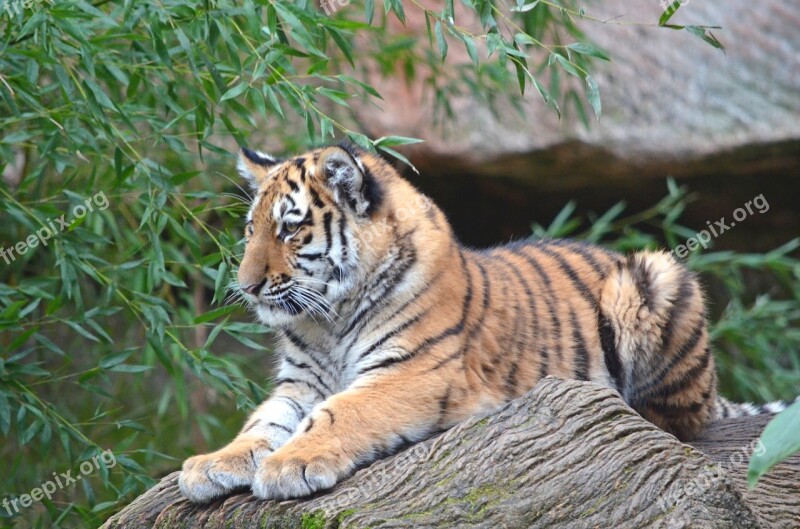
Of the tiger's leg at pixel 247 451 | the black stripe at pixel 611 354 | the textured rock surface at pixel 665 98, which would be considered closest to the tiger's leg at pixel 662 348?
the black stripe at pixel 611 354

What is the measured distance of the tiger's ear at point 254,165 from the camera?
2.90 metres

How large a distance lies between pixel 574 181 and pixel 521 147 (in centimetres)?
41

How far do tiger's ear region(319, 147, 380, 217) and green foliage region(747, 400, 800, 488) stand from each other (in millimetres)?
1467

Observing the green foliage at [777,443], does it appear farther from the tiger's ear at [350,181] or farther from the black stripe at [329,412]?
the tiger's ear at [350,181]

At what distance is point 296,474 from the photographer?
2152 millimetres

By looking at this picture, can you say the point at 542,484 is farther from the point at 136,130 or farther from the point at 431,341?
the point at 136,130

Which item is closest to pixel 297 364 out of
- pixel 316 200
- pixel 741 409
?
pixel 316 200

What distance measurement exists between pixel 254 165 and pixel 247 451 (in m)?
0.91

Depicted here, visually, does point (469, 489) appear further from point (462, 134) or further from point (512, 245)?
point (462, 134)

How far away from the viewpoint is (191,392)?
18.5 feet

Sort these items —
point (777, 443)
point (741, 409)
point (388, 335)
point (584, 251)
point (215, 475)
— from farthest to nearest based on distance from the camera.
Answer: point (741, 409) < point (584, 251) < point (388, 335) < point (215, 475) < point (777, 443)

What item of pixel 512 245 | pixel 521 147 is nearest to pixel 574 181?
pixel 521 147

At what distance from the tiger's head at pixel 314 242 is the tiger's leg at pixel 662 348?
82cm

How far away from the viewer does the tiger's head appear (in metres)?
2.61
